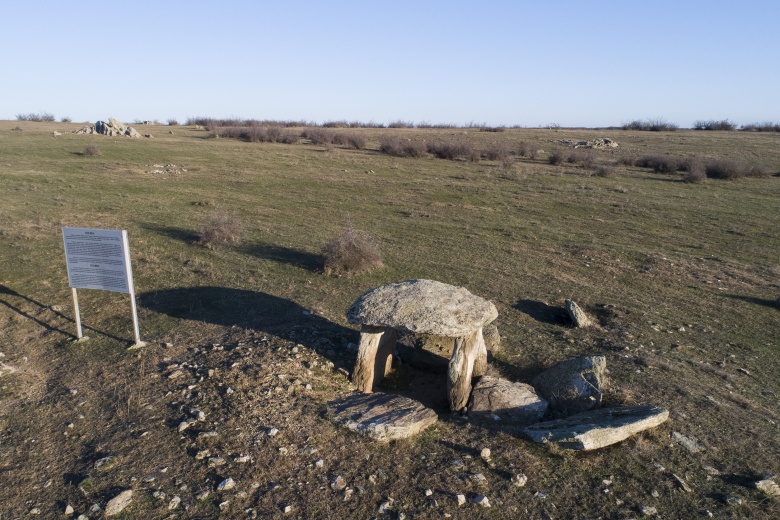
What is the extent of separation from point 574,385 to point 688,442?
1.41 metres

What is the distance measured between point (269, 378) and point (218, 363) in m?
0.88

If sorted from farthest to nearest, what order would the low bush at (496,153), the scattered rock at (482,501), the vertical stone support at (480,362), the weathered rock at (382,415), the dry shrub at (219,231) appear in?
the low bush at (496,153) → the dry shrub at (219,231) → the vertical stone support at (480,362) → the weathered rock at (382,415) → the scattered rock at (482,501)

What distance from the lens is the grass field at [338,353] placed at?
5246 millimetres

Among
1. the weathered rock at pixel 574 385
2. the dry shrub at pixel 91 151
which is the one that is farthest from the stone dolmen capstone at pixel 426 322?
the dry shrub at pixel 91 151

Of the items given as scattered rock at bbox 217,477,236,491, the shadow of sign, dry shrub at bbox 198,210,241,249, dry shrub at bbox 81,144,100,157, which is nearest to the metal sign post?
the shadow of sign

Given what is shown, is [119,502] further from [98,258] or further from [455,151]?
[455,151]

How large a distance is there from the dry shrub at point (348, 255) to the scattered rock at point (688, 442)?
24.5 ft

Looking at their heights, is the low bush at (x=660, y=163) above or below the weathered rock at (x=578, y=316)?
above

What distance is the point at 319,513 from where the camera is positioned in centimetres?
486

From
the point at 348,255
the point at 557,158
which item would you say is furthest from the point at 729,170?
the point at 348,255

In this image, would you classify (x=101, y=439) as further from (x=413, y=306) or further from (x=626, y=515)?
(x=626, y=515)

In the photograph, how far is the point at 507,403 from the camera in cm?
686

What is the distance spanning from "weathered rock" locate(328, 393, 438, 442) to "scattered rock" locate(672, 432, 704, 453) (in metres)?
2.64

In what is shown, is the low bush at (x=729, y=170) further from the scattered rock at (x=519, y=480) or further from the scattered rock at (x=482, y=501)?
the scattered rock at (x=482, y=501)
